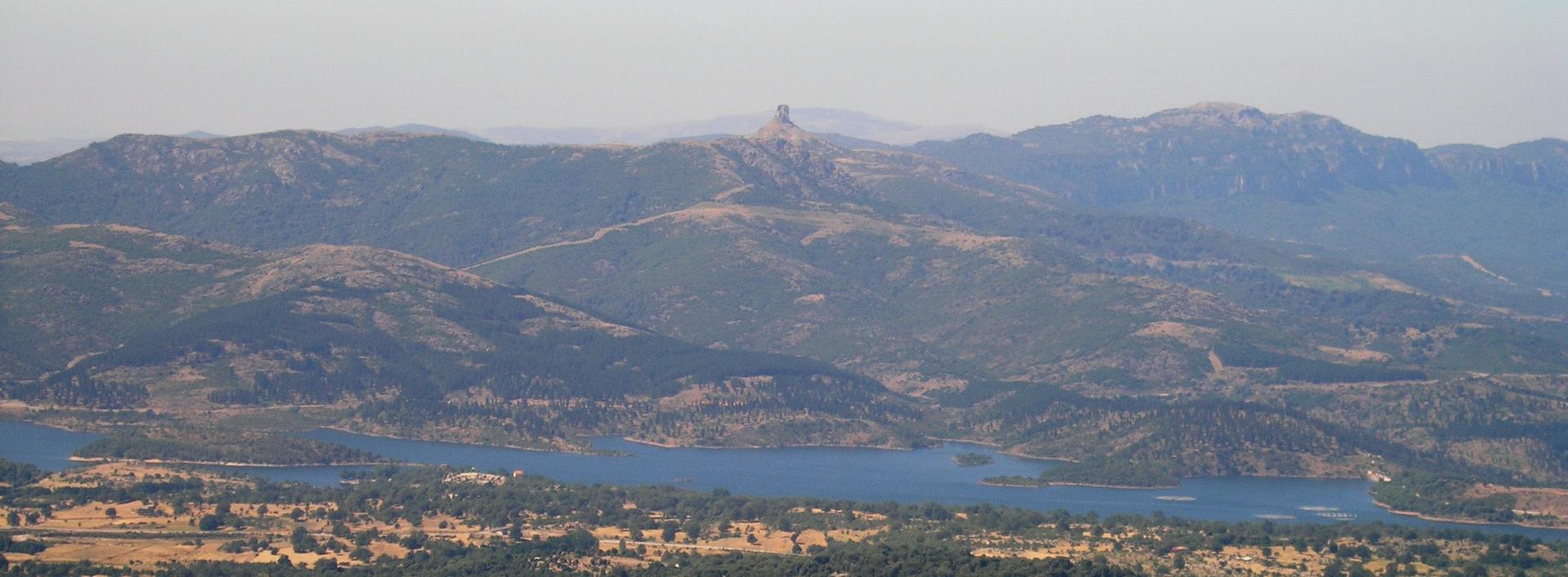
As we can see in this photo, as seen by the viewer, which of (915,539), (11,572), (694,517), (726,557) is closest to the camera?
(11,572)

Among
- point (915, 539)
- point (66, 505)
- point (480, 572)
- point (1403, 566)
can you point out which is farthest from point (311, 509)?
point (1403, 566)

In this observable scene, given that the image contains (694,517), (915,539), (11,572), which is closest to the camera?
(11,572)

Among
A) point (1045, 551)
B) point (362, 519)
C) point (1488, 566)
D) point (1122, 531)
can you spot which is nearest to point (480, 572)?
point (362, 519)

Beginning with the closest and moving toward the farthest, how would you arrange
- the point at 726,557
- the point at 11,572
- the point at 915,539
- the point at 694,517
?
the point at 11,572
the point at 726,557
the point at 915,539
the point at 694,517

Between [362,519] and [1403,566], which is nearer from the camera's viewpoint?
[1403,566]

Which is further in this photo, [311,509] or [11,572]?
[311,509]

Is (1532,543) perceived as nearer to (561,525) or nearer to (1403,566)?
(1403,566)

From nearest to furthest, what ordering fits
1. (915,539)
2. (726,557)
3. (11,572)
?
1. (11,572)
2. (726,557)
3. (915,539)

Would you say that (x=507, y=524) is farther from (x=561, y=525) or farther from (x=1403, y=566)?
(x=1403, y=566)
